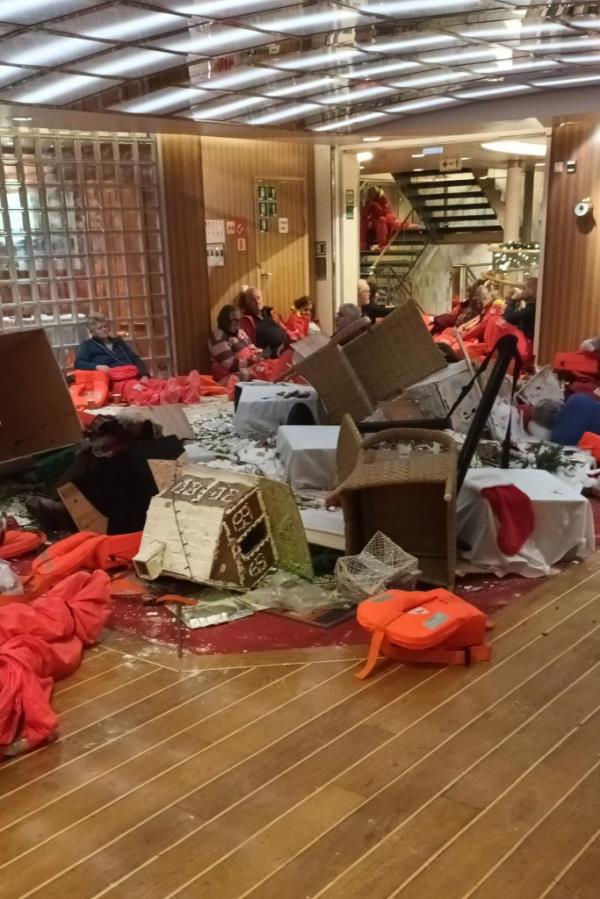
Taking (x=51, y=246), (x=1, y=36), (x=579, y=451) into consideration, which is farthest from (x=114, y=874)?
(x=51, y=246)

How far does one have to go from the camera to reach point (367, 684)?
9.46ft

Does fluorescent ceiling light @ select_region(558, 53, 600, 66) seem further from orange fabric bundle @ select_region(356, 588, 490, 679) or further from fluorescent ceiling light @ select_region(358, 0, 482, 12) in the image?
orange fabric bundle @ select_region(356, 588, 490, 679)

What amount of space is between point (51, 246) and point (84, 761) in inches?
264

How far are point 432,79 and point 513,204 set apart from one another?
5440 millimetres

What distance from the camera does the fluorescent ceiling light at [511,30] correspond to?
5395 millimetres

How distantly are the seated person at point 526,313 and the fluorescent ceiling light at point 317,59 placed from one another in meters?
3.74

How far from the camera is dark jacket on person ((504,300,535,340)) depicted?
9133 mm

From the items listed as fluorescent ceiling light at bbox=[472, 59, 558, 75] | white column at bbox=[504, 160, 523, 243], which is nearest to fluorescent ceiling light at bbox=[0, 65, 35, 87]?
fluorescent ceiling light at bbox=[472, 59, 558, 75]

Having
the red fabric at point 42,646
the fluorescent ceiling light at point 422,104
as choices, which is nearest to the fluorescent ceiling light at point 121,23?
the red fabric at point 42,646

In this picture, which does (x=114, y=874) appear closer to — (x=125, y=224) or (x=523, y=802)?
(x=523, y=802)

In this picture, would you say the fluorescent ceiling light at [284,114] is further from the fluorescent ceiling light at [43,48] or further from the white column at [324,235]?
the fluorescent ceiling light at [43,48]

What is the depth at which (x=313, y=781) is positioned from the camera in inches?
92.4

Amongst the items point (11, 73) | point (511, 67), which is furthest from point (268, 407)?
point (511, 67)

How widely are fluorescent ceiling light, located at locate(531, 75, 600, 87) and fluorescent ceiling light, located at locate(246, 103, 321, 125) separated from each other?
6.58 feet
